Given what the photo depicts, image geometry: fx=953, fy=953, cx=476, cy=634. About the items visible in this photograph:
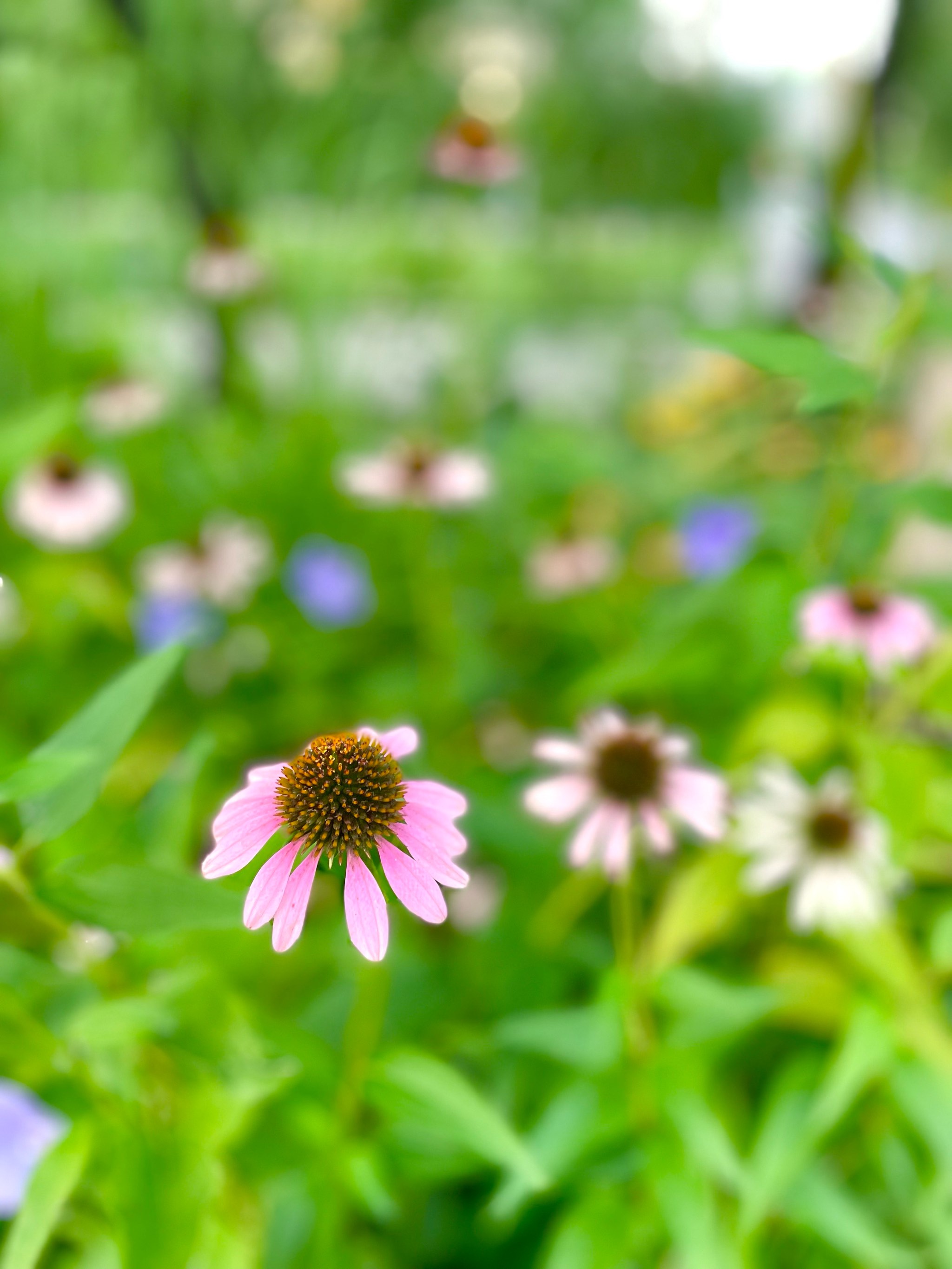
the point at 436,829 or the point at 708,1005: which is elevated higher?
the point at 436,829

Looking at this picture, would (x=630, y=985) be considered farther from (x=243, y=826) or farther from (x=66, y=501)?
(x=66, y=501)

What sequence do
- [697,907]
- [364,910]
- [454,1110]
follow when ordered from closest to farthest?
[364,910]
[454,1110]
[697,907]

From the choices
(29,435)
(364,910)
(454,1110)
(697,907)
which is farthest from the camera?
(29,435)

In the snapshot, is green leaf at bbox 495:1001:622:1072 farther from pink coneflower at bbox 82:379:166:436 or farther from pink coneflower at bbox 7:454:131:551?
pink coneflower at bbox 82:379:166:436

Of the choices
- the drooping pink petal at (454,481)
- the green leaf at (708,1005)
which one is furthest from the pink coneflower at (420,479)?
the green leaf at (708,1005)

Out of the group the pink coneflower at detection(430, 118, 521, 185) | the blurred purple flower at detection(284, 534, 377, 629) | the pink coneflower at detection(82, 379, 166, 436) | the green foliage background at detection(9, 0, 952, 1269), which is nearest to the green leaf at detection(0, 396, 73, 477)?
the green foliage background at detection(9, 0, 952, 1269)

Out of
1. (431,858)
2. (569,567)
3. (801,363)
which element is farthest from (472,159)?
(431,858)

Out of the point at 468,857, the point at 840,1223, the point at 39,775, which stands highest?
the point at 39,775
